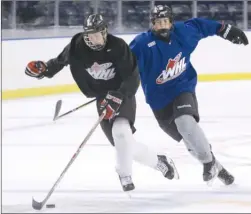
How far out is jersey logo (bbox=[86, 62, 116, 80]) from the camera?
11.3 feet

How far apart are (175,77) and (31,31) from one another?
4.64m

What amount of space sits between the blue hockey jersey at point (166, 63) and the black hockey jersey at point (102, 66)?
244 millimetres

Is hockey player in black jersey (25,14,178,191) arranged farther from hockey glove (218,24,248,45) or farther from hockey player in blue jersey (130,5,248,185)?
hockey glove (218,24,248,45)

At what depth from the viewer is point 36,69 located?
3.55 m

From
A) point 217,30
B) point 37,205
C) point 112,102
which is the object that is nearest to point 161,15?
point 217,30

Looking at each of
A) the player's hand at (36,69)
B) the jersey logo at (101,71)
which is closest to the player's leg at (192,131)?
the jersey logo at (101,71)

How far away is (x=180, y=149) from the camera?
4945mm

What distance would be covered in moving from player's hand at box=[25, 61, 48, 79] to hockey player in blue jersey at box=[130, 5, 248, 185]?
419 millimetres

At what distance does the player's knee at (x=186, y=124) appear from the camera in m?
3.68

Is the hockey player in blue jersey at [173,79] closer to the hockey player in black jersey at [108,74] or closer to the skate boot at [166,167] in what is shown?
the skate boot at [166,167]

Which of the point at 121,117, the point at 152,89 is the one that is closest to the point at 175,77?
the point at 152,89

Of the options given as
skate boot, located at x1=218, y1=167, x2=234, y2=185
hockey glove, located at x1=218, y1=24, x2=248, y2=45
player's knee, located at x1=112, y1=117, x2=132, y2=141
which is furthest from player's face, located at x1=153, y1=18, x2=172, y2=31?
skate boot, located at x1=218, y1=167, x2=234, y2=185

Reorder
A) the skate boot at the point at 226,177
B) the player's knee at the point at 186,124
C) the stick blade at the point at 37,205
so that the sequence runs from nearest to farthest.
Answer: the stick blade at the point at 37,205 < the player's knee at the point at 186,124 < the skate boot at the point at 226,177

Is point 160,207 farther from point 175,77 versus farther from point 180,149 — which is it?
point 180,149
